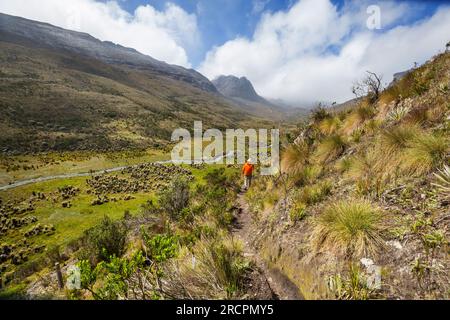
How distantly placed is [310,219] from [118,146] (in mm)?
78633

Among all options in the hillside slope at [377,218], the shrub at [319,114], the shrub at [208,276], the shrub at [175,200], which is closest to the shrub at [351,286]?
the hillside slope at [377,218]

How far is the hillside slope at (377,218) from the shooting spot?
3.81 meters

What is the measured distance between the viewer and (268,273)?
5684 mm

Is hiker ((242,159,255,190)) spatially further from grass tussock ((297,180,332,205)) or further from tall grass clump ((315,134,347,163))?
grass tussock ((297,180,332,205))

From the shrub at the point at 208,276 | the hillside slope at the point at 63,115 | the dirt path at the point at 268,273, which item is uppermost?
the hillside slope at the point at 63,115

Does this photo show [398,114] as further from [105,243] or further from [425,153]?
[105,243]

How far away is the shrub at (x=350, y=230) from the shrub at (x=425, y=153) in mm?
1366

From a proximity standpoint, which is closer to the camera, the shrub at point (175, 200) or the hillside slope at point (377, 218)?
the hillside slope at point (377, 218)

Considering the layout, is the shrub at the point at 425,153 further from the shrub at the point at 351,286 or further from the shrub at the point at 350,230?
the shrub at the point at 351,286

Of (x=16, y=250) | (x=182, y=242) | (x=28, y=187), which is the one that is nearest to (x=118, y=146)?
(x=28, y=187)

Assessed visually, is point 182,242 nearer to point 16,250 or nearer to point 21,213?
point 16,250

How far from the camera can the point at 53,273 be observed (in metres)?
11.6

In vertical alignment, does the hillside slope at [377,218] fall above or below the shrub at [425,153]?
below

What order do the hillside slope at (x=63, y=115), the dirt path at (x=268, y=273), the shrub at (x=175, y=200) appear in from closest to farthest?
the dirt path at (x=268, y=273)
the shrub at (x=175, y=200)
the hillside slope at (x=63, y=115)
